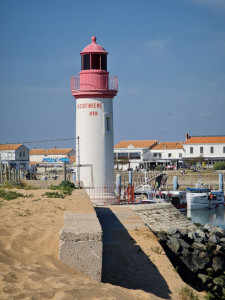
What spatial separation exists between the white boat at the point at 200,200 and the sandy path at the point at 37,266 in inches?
1534

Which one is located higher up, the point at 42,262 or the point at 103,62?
the point at 103,62

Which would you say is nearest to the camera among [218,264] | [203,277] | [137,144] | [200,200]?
[203,277]

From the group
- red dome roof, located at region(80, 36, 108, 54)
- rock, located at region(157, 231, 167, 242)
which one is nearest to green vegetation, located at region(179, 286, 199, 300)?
rock, located at region(157, 231, 167, 242)

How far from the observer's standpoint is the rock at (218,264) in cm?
1719

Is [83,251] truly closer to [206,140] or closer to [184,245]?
[184,245]

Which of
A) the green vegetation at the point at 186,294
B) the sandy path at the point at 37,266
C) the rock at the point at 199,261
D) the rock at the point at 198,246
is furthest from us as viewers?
the rock at the point at 198,246

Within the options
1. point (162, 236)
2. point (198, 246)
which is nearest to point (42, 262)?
point (162, 236)

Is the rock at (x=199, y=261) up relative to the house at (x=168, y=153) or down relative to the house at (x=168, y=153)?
down

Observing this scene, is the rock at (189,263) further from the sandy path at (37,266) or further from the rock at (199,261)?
the sandy path at (37,266)

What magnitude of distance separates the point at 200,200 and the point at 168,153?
50049 mm

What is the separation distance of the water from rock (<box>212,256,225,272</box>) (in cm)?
2278

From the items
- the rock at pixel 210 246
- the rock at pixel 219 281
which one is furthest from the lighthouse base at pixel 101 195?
the rock at pixel 219 281

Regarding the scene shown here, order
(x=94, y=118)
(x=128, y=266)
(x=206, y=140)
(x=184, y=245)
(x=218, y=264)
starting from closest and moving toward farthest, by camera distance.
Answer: (x=128, y=266) < (x=218, y=264) < (x=184, y=245) < (x=94, y=118) < (x=206, y=140)

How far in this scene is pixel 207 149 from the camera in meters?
95.1
